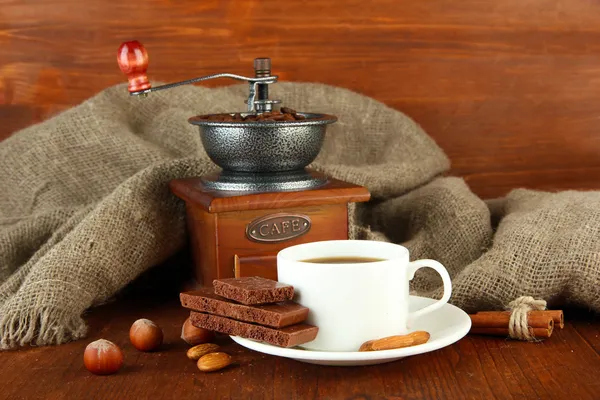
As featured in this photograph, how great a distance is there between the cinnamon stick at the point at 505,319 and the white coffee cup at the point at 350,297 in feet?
0.55

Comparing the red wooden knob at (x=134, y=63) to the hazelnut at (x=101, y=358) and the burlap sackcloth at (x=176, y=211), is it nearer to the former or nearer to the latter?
the burlap sackcloth at (x=176, y=211)

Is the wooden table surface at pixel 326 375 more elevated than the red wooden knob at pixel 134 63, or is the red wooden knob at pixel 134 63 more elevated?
the red wooden knob at pixel 134 63

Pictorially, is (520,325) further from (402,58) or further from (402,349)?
(402,58)

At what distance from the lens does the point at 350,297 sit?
97cm

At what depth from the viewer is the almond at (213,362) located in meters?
1.01

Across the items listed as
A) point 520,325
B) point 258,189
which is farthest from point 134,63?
point 520,325

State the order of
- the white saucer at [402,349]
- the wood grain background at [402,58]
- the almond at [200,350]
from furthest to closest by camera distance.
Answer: the wood grain background at [402,58] < the almond at [200,350] < the white saucer at [402,349]

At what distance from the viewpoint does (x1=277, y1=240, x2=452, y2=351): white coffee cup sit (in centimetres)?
96

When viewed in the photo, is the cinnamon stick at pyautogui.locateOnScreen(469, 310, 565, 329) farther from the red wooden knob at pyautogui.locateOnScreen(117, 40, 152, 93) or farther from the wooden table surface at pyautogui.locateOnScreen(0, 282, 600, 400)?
the red wooden knob at pyautogui.locateOnScreen(117, 40, 152, 93)

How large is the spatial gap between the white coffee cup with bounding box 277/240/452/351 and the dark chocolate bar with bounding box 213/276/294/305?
0.07 ft

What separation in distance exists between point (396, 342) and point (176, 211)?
573 mm

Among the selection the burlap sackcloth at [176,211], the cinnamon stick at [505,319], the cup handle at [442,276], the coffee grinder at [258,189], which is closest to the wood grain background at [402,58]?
the burlap sackcloth at [176,211]

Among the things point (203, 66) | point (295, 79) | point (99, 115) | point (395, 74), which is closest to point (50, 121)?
point (99, 115)

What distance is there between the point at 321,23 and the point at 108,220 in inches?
31.7
